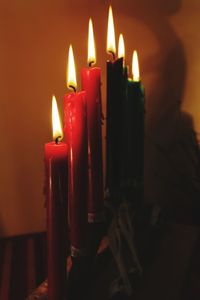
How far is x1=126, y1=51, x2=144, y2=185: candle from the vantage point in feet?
1.94

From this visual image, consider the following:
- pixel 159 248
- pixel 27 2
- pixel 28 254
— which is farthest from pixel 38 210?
pixel 27 2

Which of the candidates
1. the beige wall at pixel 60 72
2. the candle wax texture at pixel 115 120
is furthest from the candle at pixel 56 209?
the beige wall at pixel 60 72

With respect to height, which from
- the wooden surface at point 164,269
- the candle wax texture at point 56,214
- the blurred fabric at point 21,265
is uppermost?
the candle wax texture at point 56,214

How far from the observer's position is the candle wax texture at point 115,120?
0.51 m

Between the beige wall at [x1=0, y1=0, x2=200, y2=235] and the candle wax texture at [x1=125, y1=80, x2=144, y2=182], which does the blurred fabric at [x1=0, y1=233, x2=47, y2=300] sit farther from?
the candle wax texture at [x1=125, y1=80, x2=144, y2=182]

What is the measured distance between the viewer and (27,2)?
709 millimetres

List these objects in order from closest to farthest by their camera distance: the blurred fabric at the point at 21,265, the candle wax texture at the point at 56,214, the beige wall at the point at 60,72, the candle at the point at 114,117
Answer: the candle wax texture at the point at 56,214 < the candle at the point at 114,117 < the blurred fabric at the point at 21,265 < the beige wall at the point at 60,72

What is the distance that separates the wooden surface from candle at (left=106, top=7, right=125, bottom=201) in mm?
146

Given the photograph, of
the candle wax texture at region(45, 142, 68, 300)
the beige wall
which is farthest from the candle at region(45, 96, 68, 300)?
the beige wall

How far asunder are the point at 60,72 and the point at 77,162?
0.40 meters

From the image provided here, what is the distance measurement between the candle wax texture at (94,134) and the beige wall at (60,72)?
0.96ft

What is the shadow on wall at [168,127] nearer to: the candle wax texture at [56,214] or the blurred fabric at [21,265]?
the blurred fabric at [21,265]

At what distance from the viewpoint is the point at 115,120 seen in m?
0.52

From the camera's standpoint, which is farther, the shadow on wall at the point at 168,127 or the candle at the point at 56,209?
the shadow on wall at the point at 168,127
